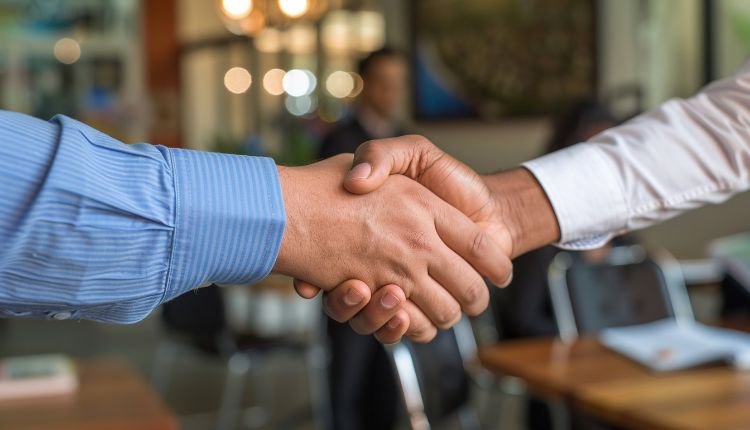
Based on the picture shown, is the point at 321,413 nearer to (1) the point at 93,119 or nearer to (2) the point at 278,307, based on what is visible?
(2) the point at 278,307

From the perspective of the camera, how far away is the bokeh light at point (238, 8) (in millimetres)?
5934

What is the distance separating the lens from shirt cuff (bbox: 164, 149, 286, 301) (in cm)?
119

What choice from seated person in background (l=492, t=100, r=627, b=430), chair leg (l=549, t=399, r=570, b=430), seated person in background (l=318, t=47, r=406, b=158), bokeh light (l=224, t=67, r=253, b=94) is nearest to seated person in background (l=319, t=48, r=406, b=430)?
seated person in background (l=318, t=47, r=406, b=158)

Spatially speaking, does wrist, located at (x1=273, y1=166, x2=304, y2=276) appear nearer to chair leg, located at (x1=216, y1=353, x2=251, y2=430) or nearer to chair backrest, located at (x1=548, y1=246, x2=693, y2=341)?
chair backrest, located at (x1=548, y1=246, x2=693, y2=341)

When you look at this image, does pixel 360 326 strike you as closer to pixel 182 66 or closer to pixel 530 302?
pixel 530 302

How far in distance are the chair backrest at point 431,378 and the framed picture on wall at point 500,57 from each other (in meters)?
3.25

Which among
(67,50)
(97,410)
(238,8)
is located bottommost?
(67,50)

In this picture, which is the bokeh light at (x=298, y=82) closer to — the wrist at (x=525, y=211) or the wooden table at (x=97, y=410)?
the wooden table at (x=97, y=410)

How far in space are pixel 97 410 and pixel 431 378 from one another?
99 cm

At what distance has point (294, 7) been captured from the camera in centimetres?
560

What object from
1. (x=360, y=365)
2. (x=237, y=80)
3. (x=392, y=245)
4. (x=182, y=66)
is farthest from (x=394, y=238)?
(x=182, y=66)

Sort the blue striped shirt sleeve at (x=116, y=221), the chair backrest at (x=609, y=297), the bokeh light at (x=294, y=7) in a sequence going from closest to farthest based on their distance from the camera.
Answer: the blue striped shirt sleeve at (x=116, y=221)
the chair backrest at (x=609, y=297)
the bokeh light at (x=294, y=7)

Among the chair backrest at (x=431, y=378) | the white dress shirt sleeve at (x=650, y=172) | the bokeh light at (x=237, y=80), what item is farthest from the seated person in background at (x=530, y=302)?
the bokeh light at (x=237, y=80)

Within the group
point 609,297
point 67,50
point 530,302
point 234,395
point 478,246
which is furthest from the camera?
point 67,50
